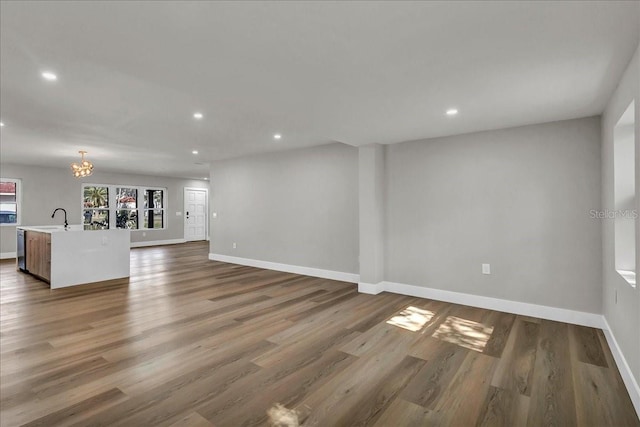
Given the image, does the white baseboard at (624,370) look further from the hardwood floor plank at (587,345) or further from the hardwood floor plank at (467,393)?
the hardwood floor plank at (467,393)

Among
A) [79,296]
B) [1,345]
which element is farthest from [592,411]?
Answer: [79,296]

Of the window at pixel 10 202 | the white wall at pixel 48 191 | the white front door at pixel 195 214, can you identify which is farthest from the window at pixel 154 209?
the window at pixel 10 202

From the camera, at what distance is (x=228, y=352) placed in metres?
2.91

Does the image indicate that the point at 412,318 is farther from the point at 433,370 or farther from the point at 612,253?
the point at 612,253

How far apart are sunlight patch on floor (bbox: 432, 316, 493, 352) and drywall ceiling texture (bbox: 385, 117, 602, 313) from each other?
789 mm

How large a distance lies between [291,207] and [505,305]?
3843mm

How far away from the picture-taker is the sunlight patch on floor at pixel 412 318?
141 inches

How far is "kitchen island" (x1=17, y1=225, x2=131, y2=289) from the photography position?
17.2 feet

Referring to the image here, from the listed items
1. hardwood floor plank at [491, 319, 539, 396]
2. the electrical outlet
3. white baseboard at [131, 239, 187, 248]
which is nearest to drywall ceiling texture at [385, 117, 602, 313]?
the electrical outlet

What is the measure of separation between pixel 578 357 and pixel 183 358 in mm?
3374

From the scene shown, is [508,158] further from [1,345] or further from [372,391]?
[1,345]

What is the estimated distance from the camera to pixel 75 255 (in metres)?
5.43

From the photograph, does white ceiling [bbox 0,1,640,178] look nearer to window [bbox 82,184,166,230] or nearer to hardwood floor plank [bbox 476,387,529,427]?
hardwood floor plank [bbox 476,387,529,427]

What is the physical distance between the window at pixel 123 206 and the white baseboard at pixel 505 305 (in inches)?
337
